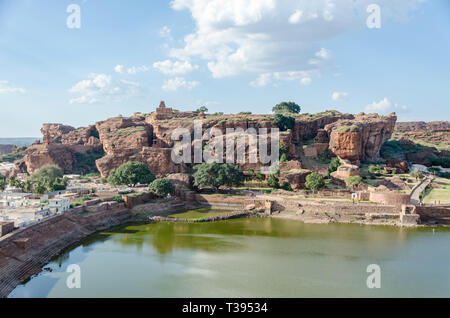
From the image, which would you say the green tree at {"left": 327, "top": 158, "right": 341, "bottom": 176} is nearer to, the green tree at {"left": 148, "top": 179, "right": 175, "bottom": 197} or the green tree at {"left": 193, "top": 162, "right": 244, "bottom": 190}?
the green tree at {"left": 193, "top": 162, "right": 244, "bottom": 190}

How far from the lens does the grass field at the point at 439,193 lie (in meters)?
34.7

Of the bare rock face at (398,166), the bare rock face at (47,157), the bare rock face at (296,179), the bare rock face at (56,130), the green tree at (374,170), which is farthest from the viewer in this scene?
the bare rock face at (56,130)

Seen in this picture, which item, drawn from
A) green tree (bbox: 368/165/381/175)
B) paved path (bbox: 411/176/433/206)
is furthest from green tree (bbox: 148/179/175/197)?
green tree (bbox: 368/165/381/175)

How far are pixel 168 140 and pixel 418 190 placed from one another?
33827 mm

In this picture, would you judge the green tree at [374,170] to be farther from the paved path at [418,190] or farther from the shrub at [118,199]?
the shrub at [118,199]

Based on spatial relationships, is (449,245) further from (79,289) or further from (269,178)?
(79,289)

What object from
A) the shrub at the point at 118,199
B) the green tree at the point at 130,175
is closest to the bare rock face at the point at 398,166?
the green tree at the point at 130,175

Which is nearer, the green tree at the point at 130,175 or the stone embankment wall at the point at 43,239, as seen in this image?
the stone embankment wall at the point at 43,239

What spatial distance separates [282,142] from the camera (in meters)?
47.4

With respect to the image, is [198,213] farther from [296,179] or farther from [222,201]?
[296,179]

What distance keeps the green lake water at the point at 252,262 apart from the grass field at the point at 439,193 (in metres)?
5.79

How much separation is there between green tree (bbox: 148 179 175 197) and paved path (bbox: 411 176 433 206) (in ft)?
82.6

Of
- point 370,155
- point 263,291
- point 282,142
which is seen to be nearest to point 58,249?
point 263,291

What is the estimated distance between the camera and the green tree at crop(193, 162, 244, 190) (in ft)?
131
